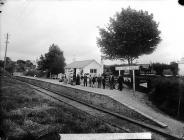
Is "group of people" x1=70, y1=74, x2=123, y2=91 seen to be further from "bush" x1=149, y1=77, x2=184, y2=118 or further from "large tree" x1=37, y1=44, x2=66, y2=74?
"large tree" x1=37, y1=44, x2=66, y2=74

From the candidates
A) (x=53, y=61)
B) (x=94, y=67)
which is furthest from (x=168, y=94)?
(x=53, y=61)

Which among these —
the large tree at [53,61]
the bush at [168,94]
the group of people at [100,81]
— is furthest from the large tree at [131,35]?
the large tree at [53,61]

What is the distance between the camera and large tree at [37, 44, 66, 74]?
48781mm

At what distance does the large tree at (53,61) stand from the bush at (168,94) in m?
33.1

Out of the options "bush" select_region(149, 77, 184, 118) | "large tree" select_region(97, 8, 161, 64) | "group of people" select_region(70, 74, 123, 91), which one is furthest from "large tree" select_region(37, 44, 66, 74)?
"bush" select_region(149, 77, 184, 118)

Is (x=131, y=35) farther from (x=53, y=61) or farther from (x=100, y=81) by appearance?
(x=53, y=61)

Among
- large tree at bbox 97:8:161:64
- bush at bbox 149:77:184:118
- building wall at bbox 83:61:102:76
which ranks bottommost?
bush at bbox 149:77:184:118

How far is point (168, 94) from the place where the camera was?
55.4ft

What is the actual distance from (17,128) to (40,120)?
1707 millimetres

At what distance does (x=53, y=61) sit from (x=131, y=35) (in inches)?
1059

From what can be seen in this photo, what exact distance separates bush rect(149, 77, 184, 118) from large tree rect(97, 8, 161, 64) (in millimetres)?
10027

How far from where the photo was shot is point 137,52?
2839 centimetres

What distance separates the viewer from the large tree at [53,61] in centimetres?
4878

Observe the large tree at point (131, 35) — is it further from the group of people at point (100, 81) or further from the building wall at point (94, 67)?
the building wall at point (94, 67)
